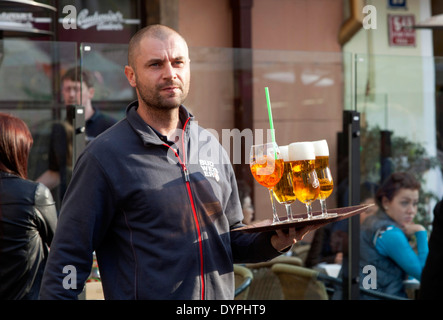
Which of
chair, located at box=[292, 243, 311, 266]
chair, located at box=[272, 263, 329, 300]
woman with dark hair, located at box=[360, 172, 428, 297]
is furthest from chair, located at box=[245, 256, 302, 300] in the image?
woman with dark hair, located at box=[360, 172, 428, 297]

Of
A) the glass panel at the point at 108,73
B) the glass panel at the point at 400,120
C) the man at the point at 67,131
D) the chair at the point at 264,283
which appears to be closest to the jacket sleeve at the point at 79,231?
the man at the point at 67,131

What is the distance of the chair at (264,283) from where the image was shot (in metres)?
4.73

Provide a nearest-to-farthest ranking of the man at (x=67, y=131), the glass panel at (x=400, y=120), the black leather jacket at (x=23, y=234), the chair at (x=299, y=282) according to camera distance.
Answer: the black leather jacket at (x=23, y=234) → the man at (x=67, y=131) → the chair at (x=299, y=282) → the glass panel at (x=400, y=120)

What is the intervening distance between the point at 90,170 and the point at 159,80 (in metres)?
0.40

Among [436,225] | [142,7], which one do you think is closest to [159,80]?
[436,225]

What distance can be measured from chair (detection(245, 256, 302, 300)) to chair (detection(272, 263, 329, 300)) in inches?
1.6

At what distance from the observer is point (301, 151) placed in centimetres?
244

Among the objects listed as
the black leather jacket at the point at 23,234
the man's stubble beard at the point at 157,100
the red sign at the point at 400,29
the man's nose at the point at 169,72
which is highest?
the red sign at the point at 400,29

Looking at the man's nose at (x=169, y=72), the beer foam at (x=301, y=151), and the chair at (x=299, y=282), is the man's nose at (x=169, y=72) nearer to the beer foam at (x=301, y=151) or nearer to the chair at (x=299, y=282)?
the beer foam at (x=301, y=151)

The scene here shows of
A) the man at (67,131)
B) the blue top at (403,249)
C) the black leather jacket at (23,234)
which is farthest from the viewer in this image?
the blue top at (403,249)

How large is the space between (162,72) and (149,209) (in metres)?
0.49

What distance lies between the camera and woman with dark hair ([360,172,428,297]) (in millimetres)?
4438

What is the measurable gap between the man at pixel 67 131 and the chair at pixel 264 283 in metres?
1.43

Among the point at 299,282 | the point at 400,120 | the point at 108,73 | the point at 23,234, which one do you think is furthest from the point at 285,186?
the point at 400,120
